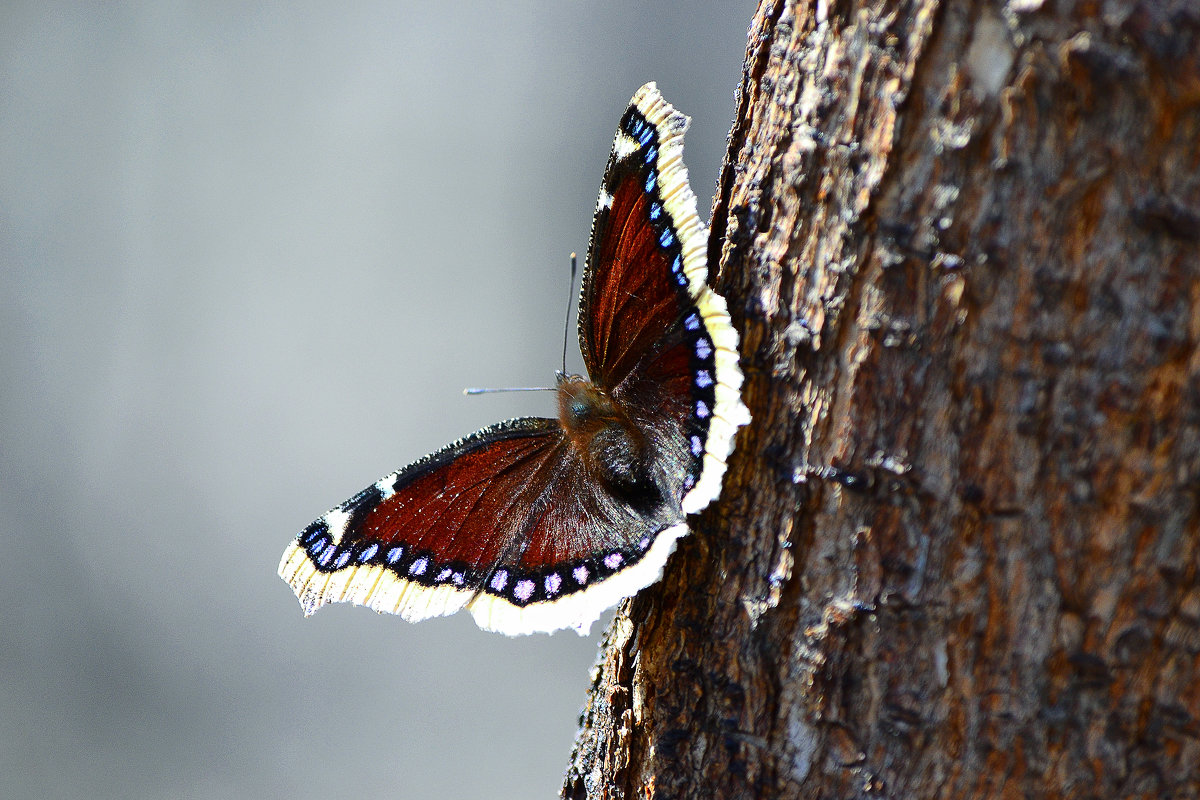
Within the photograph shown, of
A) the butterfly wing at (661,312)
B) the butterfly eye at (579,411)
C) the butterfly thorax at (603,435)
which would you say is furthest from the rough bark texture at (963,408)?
the butterfly eye at (579,411)

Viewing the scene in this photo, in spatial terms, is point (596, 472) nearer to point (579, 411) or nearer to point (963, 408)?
point (579, 411)

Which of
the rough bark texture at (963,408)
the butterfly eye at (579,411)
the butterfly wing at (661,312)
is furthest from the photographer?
the butterfly eye at (579,411)

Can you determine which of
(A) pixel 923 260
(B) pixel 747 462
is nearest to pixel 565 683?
(B) pixel 747 462

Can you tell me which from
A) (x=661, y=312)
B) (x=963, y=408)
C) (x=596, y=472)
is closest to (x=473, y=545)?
(x=596, y=472)

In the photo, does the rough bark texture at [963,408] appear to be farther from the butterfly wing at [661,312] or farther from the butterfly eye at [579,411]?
the butterfly eye at [579,411]

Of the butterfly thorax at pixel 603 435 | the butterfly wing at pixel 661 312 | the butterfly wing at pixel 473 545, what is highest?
the butterfly wing at pixel 661 312

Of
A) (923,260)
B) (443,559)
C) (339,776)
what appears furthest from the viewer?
(339,776)

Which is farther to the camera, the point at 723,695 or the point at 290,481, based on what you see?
the point at 290,481

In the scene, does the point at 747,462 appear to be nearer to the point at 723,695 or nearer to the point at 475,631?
the point at 723,695
